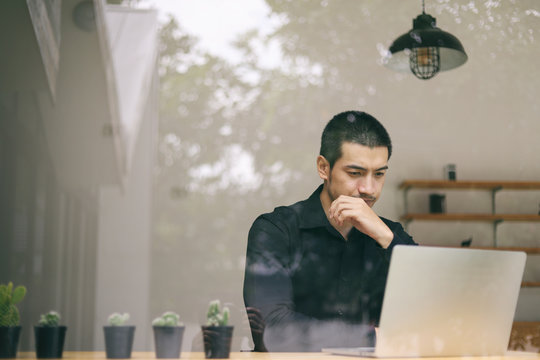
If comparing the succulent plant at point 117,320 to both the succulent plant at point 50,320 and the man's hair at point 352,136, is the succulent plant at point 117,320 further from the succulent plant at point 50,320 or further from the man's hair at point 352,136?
the man's hair at point 352,136

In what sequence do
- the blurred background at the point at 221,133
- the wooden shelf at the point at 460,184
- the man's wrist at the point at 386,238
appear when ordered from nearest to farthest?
the man's wrist at the point at 386,238
the blurred background at the point at 221,133
the wooden shelf at the point at 460,184

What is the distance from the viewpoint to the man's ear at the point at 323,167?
1.89m

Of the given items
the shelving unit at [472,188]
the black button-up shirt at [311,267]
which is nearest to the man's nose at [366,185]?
the black button-up shirt at [311,267]

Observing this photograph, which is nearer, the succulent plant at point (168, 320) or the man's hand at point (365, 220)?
the succulent plant at point (168, 320)

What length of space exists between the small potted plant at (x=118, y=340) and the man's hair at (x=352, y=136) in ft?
3.01

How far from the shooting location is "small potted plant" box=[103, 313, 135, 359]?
1.12 m

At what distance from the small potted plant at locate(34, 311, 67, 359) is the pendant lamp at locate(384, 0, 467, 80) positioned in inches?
96.9

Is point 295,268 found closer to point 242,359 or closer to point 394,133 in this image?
point 242,359

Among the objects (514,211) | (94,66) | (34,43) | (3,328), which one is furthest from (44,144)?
(514,211)

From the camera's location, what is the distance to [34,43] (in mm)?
2158

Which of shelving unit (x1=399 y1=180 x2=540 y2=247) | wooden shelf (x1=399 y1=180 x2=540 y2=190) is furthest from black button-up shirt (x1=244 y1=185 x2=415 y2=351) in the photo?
wooden shelf (x1=399 y1=180 x2=540 y2=190)

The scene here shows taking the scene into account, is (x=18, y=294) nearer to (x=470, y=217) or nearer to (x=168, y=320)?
(x=168, y=320)

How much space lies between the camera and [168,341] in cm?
114

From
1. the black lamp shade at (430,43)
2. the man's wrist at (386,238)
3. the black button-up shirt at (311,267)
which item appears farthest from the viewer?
the black lamp shade at (430,43)
